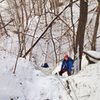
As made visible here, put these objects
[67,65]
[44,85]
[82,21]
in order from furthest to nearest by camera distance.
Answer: [82,21] → [67,65] → [44,85]

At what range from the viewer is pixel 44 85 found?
6023 mm

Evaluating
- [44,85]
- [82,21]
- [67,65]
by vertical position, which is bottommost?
[44,85]

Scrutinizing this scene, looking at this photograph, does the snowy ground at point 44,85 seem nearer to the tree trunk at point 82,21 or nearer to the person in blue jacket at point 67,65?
the person in blue jacket at point 67,65

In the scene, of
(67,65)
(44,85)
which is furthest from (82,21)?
(44,85)

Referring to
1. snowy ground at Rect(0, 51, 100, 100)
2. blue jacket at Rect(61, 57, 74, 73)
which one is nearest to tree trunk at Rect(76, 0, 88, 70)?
blue jacket at Rect(61, 57, 74, 73)

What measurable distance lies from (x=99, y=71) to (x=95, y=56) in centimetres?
70

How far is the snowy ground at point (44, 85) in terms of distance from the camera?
205 inches

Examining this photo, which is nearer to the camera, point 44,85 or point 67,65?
point 44,85

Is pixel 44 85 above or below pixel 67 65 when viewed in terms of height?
below

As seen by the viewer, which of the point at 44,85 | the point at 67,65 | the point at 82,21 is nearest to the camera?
the point at 44,85

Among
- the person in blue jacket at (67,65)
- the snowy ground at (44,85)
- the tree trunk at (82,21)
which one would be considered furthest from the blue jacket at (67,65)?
the snowy ground at (44,85)

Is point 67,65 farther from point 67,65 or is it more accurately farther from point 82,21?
point 82,21

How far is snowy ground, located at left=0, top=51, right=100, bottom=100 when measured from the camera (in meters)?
5.22

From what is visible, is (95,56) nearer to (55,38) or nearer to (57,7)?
(55,38)
